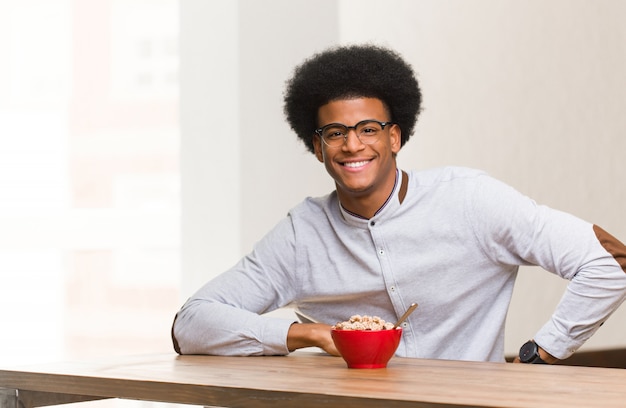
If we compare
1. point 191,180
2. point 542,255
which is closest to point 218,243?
point 191,180

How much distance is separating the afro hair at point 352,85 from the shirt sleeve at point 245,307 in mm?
287

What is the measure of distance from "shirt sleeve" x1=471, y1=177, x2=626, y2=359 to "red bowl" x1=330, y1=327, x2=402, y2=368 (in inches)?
17.3

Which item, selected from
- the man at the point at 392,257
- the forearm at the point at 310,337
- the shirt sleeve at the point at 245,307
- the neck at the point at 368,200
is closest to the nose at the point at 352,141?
the man at the point at 392,257

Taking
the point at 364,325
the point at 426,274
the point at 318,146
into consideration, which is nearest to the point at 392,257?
the point at 426,274

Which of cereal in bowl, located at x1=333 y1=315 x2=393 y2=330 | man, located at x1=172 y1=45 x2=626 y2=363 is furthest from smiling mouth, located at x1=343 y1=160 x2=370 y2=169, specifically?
cereal in bowl, located at x1=333 y1=315 x2=393 y2=330

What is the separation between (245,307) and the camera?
7.23ft

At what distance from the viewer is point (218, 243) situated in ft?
10.8

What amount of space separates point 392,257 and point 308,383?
0.70 meters

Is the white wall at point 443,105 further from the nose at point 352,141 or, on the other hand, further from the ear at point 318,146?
the nose at point 352,141

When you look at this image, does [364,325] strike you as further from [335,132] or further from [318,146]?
[318,146]

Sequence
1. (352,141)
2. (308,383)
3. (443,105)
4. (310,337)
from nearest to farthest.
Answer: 1. (308,383)
2. (310,337)
3. (352,141)
4. (443,105)

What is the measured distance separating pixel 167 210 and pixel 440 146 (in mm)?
1885

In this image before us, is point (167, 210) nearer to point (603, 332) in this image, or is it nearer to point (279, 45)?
point (279, 45)

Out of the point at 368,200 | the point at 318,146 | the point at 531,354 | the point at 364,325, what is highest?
the point at 318,146
